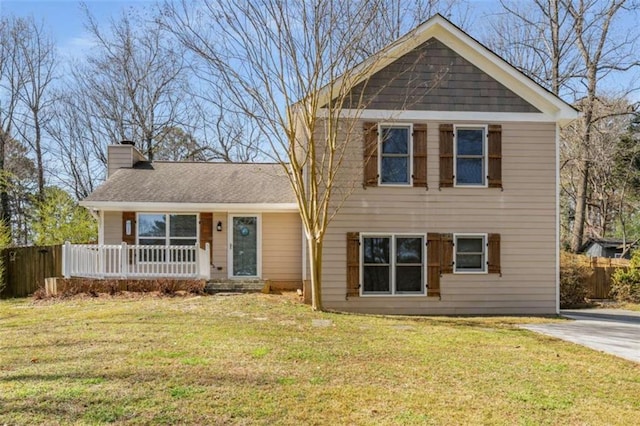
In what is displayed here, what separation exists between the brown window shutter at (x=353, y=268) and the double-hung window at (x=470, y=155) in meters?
3.00

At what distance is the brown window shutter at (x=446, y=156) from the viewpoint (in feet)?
34.4

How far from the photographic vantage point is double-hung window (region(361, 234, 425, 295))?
411 inches

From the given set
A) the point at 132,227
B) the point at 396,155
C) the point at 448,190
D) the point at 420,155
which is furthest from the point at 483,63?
the point at 132,227

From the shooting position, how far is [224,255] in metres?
12.4

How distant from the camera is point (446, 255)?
1045 centimetres

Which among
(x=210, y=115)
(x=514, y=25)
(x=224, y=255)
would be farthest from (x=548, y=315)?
(x=210, y=115)

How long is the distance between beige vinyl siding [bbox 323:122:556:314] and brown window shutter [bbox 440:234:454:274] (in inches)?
5.2

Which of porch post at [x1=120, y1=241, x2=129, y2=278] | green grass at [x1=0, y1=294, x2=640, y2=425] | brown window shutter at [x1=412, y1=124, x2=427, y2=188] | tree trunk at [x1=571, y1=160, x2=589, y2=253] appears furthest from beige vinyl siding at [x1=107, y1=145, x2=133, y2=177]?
tree trunk at [x1=571, y1=160, x2=589, y2=253]

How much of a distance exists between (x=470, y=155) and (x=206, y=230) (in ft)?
24.3

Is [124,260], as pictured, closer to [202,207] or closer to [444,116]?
[202,207]

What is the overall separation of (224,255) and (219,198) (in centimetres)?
164

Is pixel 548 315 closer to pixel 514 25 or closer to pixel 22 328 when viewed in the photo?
pixel 22 328

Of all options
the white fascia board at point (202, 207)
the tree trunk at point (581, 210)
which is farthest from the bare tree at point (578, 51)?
the white fascia board at point (202, 207)

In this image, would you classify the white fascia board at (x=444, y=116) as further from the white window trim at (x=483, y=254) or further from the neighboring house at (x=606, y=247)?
the neighboring house at (x=606, y=247)
